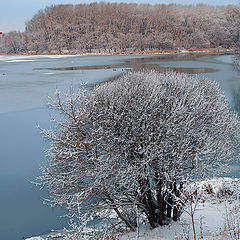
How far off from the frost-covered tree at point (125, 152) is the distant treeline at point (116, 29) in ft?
305

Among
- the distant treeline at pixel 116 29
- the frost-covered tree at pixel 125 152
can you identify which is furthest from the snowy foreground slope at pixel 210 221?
the distant treeline at pixel 116 29

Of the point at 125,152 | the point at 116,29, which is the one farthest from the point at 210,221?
the point at 116,29

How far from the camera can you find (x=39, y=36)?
13888 centimetres

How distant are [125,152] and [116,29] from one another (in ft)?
452

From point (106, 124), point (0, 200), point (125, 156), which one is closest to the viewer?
point (125, 156)

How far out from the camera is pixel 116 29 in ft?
460

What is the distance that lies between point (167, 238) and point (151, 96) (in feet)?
14.8

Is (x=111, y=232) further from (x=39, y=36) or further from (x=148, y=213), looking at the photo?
(x=39, y=36)

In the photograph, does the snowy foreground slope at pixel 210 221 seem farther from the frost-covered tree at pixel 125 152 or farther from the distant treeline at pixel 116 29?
the distant treeline at pixel 116 29

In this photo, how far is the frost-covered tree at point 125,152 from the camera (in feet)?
30.1

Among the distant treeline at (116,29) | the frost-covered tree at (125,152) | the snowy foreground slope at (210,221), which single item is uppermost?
the distant treeline at (116,29)

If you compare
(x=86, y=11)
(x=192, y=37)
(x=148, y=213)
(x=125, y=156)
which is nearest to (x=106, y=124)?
(x=125, y=156)

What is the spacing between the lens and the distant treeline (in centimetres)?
11569

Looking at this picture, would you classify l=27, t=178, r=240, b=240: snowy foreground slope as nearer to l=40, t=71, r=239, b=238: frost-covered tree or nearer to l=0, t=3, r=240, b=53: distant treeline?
l=40, t=71, r=239, b=238: frost-covered tree
